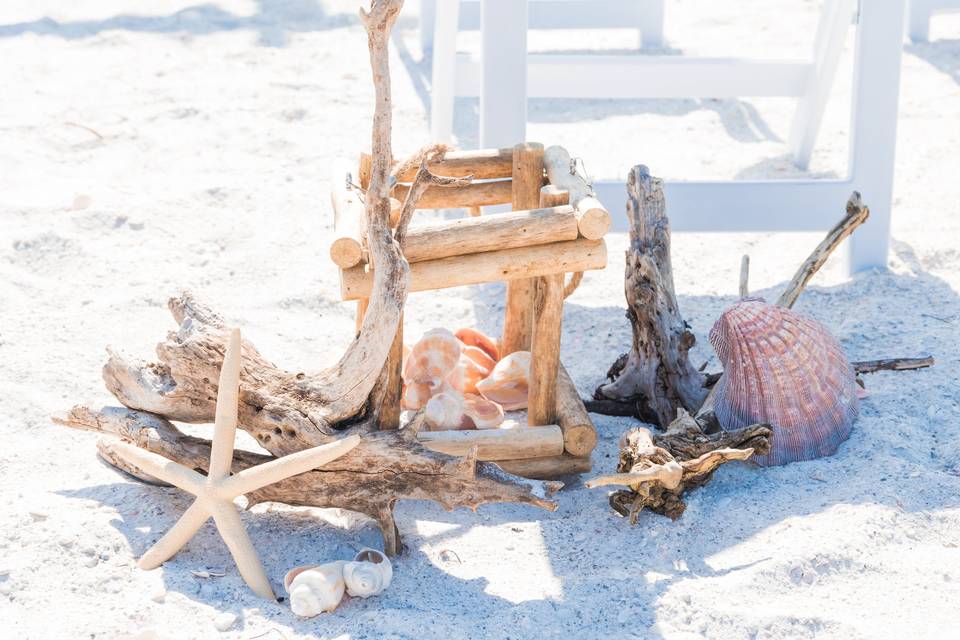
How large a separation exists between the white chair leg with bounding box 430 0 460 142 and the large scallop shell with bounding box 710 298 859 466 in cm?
212

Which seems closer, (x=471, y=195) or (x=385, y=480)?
(x=385, y=480)

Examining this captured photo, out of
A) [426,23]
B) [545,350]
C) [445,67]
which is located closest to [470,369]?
[545,350]

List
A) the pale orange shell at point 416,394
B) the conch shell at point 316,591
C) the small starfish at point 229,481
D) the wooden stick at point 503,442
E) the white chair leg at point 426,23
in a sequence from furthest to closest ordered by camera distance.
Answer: the white chair leg at point 426,23
the pale orange shell at point 416,394
the wooden stick at point 503,442
the small starfish at point 229,481
the conch shell at point 316,591

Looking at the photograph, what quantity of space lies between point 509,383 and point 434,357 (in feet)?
0.86

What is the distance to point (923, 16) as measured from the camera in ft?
21.3

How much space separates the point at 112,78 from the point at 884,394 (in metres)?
4.20

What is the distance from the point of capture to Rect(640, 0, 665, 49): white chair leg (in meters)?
6.73

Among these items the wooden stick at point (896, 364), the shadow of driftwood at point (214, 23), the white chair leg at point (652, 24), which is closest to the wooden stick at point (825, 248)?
the wooden stick at point (896, 364)

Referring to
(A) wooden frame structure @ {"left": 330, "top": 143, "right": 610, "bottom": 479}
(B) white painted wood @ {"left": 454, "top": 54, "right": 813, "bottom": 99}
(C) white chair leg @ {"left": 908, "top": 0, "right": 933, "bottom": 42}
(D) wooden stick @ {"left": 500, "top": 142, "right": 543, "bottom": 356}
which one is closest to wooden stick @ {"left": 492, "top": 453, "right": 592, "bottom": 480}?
(A) wooden frame structure @ {"left": 330, "top": 143, "right": 610, "bottom": 479}

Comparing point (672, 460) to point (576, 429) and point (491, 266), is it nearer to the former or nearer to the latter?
point (576, 429)

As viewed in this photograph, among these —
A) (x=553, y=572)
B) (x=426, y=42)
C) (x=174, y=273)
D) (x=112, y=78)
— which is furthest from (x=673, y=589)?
(x=426, y=42)

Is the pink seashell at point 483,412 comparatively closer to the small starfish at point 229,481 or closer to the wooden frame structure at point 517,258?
the wooden frame structure at point 517,258

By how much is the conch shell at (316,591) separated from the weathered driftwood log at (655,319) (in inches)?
41.9

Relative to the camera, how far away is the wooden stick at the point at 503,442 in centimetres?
271
